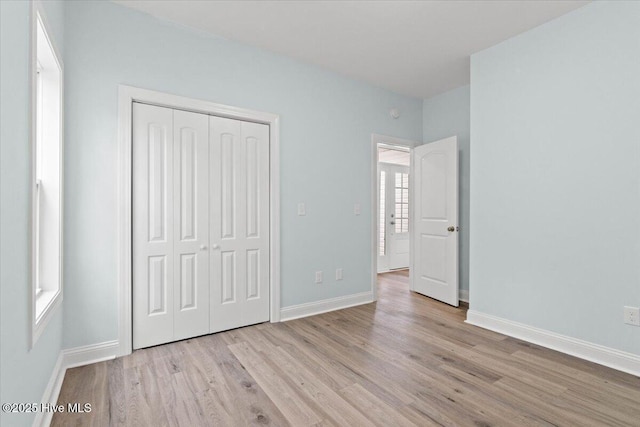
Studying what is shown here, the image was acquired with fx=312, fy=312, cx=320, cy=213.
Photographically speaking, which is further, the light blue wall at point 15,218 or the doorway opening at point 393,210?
the doorway opening at point 393,210

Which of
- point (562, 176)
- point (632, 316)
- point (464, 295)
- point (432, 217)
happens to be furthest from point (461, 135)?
point (632, 316)

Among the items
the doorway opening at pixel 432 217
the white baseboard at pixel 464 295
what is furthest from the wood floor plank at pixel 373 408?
the white baseboard at pixel 464 295

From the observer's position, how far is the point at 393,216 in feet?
19.8

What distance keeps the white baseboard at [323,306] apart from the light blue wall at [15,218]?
204 cm

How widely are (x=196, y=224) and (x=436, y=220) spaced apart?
2.88m

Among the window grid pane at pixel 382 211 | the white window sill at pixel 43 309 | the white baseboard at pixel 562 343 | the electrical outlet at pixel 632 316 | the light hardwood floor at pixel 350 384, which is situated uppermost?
the window grid pane at pixel 382 211

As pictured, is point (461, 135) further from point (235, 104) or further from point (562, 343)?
point (235, 104)

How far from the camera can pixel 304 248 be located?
3.42 metres

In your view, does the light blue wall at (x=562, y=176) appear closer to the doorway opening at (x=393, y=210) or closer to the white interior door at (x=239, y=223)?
the white interior door at (x=239, y=223)

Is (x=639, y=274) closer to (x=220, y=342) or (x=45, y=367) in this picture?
(x=220, y=342)

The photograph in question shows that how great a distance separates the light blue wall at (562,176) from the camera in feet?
7.48

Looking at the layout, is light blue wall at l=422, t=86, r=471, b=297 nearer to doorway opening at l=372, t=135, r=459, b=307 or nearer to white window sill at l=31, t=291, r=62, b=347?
doorway opening at l=372, t=135, r=459, b=307

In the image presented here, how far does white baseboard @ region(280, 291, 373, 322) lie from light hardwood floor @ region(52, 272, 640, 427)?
340 millimetres

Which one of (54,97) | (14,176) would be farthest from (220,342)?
(54,97)
